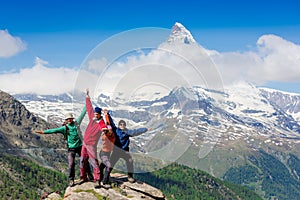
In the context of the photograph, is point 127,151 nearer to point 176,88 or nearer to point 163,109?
point 163,109

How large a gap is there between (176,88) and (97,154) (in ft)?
23.7

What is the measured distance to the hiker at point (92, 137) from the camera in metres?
23.6

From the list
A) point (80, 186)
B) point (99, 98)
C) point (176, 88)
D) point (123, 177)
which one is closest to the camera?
point (176, 88)

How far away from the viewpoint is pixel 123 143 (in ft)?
80.1

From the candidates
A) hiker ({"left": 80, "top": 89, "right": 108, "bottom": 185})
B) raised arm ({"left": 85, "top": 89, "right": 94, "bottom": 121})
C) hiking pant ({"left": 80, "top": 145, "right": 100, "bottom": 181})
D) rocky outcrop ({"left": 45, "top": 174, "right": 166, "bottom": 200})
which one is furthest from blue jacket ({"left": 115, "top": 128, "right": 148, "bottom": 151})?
rocky outcrop ({"left": 45, "top": 174, "right": 166, "bottom": 200})

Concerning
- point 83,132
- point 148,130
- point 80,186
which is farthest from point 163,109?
point 80,186

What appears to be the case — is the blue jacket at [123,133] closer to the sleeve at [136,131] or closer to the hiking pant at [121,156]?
the sleeve at [136,131]

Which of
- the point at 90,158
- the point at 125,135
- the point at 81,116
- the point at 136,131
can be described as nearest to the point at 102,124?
the point at 125,135

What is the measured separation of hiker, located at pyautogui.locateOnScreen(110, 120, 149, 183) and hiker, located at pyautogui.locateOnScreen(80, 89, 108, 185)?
0.95 meters

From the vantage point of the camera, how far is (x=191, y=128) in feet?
81.8

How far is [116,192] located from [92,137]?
363 centimetres

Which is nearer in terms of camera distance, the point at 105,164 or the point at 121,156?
the point at 105,164

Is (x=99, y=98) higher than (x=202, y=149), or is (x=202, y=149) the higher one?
(x=99, y=98)

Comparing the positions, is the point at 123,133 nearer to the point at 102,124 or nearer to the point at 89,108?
the point at 102,124
